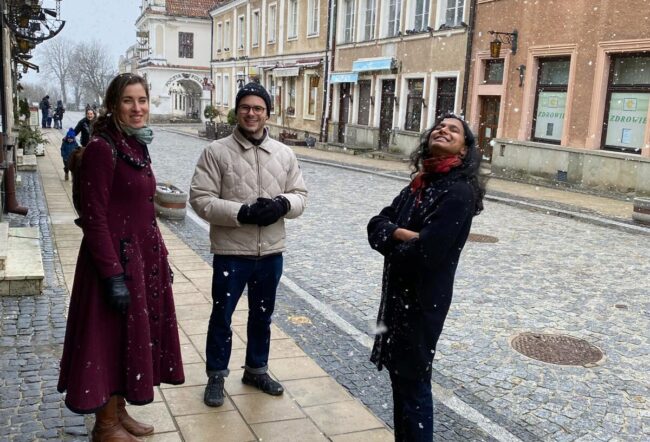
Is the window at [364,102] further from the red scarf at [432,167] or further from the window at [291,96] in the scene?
the red scarf at [432,167]

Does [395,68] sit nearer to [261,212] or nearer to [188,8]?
[261,212]

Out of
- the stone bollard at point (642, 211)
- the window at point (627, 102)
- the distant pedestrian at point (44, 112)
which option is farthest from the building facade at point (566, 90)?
the distant pedestrian at point (44, 112)

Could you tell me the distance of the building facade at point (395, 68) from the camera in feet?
68.9

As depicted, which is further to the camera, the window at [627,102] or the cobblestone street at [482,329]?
the window at [627,102]

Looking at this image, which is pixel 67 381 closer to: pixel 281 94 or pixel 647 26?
pixel 647 26

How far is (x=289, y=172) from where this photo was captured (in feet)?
13.0

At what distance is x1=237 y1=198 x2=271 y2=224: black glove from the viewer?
12.0ft

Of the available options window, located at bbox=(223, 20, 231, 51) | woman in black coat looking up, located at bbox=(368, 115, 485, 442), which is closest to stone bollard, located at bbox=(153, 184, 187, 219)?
woman in black coat looking up, located at bbox=(368, 115, 485, 442)

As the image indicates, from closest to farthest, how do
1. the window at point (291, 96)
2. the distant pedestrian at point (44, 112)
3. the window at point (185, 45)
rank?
the window at point (291, 96) → the distant pedestrian at point (44, 112) → the window at point (185, 45)

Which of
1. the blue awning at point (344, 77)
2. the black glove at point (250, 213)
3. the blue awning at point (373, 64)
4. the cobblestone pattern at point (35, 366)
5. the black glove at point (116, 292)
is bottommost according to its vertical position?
the cobblestone pattern at point (35, 366)

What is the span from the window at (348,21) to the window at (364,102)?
2326 mm

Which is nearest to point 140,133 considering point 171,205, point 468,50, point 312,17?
point 171,205

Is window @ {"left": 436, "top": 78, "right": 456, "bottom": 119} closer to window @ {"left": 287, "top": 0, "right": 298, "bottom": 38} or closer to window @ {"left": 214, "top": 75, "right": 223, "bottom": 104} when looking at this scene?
window @ {"left": 287, "top": 0, "right": 298, "bottom": 38}

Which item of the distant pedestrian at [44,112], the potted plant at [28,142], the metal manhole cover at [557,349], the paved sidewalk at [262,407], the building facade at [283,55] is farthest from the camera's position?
the distant pedestrian at [44,112]
